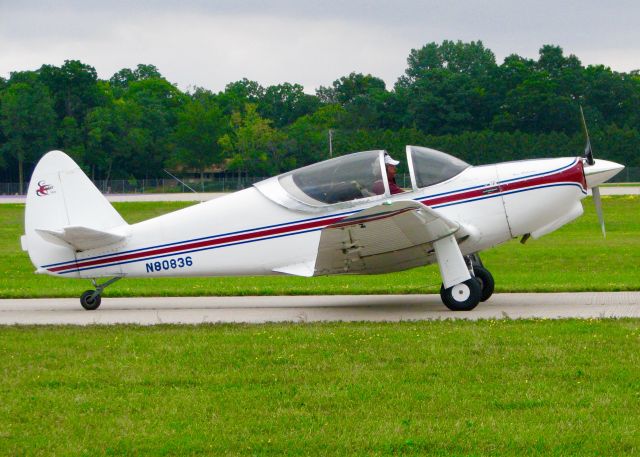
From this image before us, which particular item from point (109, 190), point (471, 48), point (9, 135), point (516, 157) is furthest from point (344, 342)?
point (471, 48)

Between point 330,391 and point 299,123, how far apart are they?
74.9 metres

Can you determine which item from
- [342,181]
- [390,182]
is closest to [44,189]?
[342,181]

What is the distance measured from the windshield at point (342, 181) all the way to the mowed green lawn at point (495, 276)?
334cm

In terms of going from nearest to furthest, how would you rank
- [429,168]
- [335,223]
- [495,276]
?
[335,223] → [429,168] → [495,276]

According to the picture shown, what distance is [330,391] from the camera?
8156 millimetres

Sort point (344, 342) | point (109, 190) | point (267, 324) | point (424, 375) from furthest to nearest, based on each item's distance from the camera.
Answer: point (109, 190) → point (267, 324) → point (344, 342) → point (424, 375)

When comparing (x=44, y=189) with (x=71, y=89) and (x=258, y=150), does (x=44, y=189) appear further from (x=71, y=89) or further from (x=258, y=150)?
(x=71, y=89)

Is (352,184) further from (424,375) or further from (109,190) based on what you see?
(109,190)

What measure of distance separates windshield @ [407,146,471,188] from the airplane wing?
2.61 feet

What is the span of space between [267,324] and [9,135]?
6759cm

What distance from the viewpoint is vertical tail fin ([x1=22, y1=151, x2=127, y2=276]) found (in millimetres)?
14141

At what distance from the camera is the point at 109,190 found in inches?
2884

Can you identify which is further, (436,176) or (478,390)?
(436,176)

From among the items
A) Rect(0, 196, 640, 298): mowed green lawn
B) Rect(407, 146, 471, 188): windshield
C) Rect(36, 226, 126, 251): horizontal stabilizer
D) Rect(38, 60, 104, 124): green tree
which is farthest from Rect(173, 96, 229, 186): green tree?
Rect(407, 146, 471, 188): windshield
